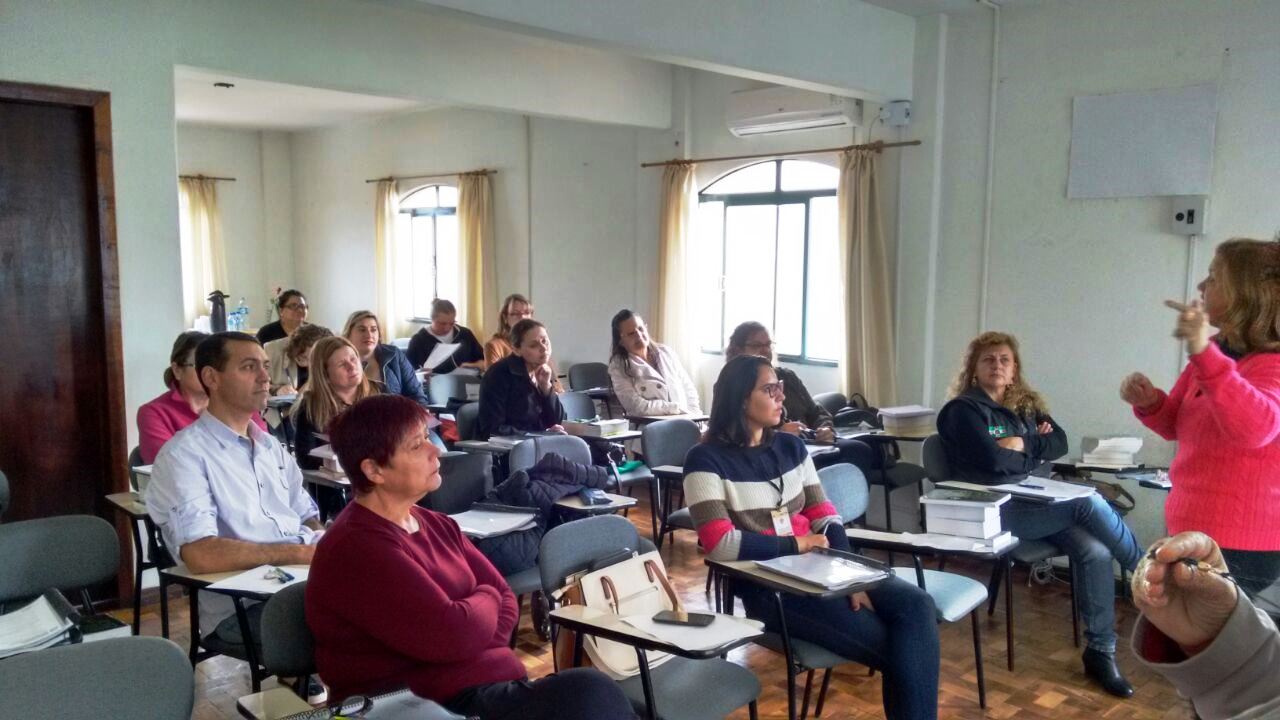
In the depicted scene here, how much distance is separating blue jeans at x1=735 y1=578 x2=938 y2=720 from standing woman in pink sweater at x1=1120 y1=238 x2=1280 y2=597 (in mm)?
766

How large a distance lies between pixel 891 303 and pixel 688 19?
2.26 meters

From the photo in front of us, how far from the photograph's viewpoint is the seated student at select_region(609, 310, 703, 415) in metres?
6.10

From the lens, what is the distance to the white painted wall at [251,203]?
11.4 m

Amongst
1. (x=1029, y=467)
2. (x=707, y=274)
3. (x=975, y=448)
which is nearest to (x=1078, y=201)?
(x=1029, y=467)

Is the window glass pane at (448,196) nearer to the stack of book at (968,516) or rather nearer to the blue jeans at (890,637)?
the stack of book at (968,516)

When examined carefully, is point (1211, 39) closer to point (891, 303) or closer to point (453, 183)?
point (891, 303)

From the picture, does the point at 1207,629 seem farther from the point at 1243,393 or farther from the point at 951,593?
the point at 951,593

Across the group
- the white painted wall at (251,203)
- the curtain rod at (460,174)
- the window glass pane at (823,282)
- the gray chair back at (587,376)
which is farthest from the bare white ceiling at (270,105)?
the window glass pane at (823,282)

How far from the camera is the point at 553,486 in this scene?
3867 millimetres

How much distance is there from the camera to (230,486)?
296 cm

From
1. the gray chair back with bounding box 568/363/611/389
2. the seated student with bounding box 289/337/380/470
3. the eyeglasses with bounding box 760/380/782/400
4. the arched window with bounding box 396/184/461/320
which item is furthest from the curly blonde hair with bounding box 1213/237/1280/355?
the arched window with bounding box 396/184/461/320

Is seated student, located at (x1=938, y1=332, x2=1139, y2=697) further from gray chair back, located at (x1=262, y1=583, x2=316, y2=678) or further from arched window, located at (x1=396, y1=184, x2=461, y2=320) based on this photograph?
arched window, located at (x1=396, y1=184, x2=461, y2=320)

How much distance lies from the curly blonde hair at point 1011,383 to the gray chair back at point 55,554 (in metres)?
3.48

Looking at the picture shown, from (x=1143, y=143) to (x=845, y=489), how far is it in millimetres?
2427
